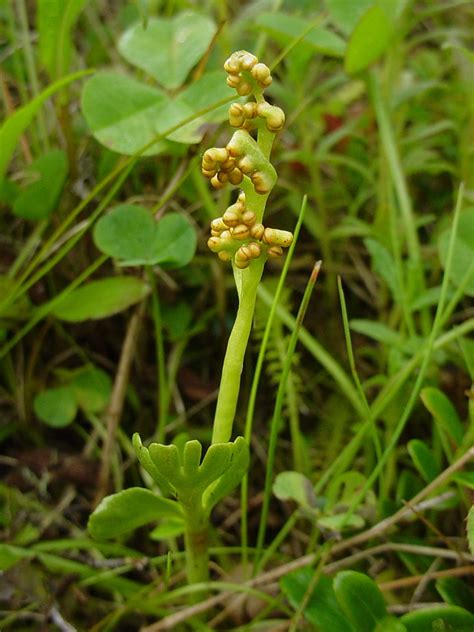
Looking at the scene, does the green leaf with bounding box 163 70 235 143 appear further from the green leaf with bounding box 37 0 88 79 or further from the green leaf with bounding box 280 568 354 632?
the green leaf with bounding box 280 568 354 632

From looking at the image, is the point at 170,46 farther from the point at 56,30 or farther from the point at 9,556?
the point at 9,556

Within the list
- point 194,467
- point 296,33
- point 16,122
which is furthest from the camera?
point 296,33

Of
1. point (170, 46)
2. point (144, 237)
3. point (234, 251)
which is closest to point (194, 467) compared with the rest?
point (234, 251)

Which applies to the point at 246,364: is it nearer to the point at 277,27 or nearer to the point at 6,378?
the point at 6,378

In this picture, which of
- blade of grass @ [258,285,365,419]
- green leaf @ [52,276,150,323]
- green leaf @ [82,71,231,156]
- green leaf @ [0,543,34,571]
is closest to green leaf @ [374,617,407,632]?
blade of grass @ [258,285,365,419]

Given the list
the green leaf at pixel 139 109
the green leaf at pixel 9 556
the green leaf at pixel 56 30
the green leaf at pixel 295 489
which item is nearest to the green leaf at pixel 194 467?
the green leaf at pixel 295 489
